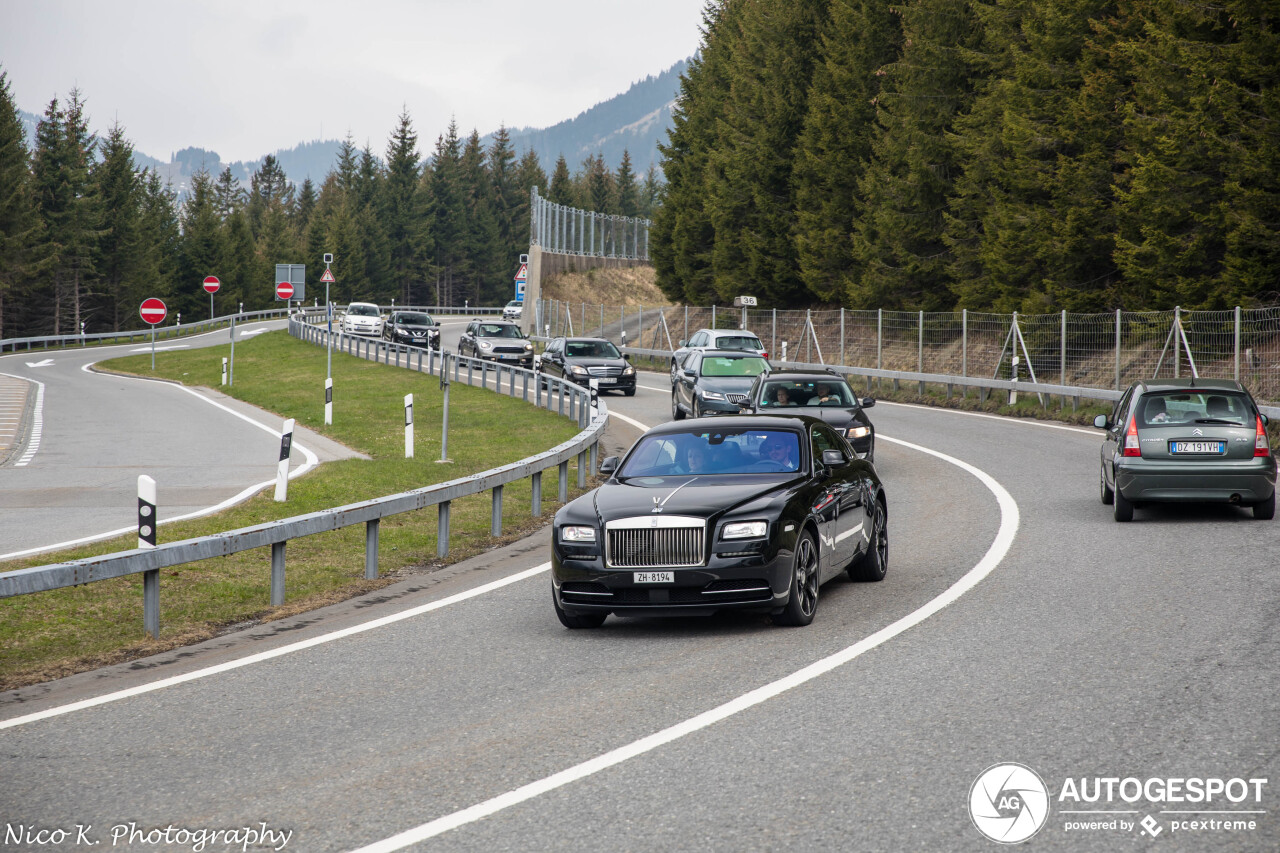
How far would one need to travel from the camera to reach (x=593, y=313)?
78000 millimetres

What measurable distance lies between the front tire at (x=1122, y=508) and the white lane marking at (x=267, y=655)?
6019mm

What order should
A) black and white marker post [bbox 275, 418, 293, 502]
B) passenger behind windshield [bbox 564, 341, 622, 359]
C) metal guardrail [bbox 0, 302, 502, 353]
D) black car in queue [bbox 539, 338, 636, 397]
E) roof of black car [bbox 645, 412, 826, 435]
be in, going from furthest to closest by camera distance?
metal guardrail [bbox 0, 302, 502, 353] < passenger behind windshield [bbox 564, 341, 622, 359] < black car in queue [bbox 539, 338, 636, 397] < black and white marker post [bbox 275, 418, 293, 502] < roof of black car [bbox 645, 412, 826, 435]

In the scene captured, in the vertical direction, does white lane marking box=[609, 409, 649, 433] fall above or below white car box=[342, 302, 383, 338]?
below

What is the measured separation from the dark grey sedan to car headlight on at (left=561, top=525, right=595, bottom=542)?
6.88m

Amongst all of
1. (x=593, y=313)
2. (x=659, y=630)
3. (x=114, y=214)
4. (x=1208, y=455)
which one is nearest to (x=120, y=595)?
(x=659, y=630)

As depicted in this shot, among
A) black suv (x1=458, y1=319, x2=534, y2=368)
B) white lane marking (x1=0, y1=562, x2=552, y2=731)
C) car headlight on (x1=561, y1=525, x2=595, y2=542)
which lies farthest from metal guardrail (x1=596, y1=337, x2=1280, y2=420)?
car headlight on (x1=561, y1=525, x2=595, y2=542)

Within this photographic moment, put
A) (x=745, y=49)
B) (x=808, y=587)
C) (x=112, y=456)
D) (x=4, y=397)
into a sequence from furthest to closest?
(x=745, y=49), (x=4, y=397), (x=112, y=456), (x=808, y=587)

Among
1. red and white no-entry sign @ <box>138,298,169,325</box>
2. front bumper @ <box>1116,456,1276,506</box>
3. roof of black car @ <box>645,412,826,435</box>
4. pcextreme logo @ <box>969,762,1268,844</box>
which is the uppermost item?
red and white no-entry sign @ <box>138,298,169,325</box>

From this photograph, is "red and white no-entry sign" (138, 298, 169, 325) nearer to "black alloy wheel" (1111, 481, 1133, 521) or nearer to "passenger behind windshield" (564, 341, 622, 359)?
"passenger behind windshield" (564, 341, 622, 359)

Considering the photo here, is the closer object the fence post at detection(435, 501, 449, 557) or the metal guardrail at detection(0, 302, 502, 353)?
the fence post at detection(435, 501, 449, 557)

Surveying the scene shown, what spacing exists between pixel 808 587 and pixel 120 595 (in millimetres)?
5838

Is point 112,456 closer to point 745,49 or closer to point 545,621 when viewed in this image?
point 545,621

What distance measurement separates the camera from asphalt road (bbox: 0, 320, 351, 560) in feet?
53.5

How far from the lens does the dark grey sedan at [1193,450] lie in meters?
13.5
